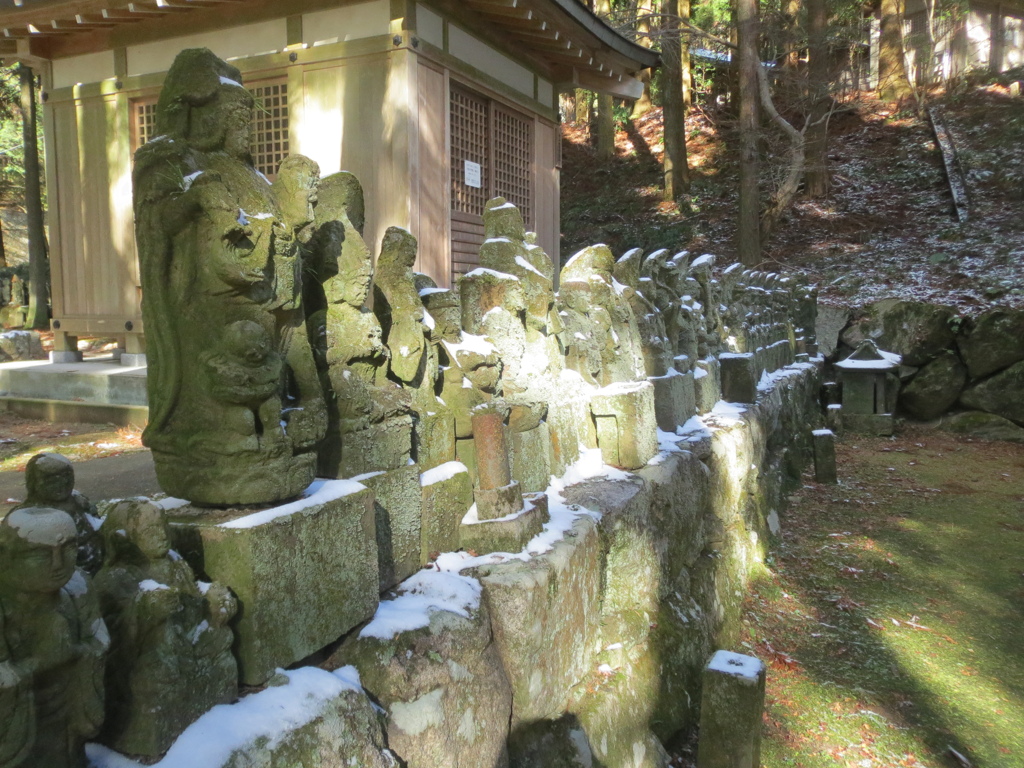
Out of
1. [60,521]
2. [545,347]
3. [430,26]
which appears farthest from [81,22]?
[60,521]

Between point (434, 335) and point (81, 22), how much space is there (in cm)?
676

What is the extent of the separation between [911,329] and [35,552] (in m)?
13.9

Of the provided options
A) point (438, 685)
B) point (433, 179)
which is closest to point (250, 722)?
point (438, 685)

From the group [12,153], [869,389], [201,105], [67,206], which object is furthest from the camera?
[12,153]

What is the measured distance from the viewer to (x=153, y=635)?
1712 millimetres

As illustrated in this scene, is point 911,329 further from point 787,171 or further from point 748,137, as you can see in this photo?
point 787,171

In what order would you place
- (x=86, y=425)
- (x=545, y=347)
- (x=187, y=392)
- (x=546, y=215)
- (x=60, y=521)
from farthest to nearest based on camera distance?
(x=546, y=215), (x=86, y=425), (x=545, y=347), (x=187, y=392), (x=60, y=521)

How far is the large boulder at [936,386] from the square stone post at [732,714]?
10873mm

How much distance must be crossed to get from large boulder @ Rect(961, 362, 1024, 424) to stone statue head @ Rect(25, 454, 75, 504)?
13.5m

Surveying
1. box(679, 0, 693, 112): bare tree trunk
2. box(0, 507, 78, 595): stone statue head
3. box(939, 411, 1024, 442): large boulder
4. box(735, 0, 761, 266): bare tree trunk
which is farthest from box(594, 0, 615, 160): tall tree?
box(0, 507, 78, 595): stone statue head

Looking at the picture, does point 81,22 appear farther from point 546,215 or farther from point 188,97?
point 188,97

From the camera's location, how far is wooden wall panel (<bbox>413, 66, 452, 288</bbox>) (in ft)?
23.4

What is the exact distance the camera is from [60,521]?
151 cm

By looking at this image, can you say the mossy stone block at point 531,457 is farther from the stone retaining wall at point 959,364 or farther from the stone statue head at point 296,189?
the stone retaining wall at point 959,364
